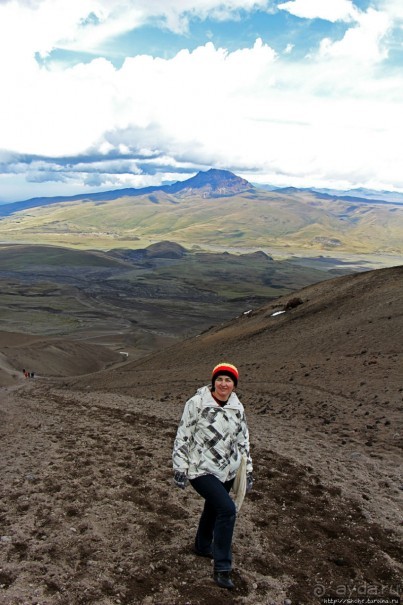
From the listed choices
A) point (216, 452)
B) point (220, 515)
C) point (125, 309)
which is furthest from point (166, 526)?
point (125, 309)

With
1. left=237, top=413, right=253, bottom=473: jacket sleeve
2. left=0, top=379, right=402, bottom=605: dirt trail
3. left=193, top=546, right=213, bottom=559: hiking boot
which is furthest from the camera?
left=193, top=546, right=213, bottom=559: hiking boot

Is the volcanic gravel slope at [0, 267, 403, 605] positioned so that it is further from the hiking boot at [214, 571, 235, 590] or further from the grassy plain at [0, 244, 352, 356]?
the grassy plain at [0, 244, 352, 356]

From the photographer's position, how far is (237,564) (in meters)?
7.37

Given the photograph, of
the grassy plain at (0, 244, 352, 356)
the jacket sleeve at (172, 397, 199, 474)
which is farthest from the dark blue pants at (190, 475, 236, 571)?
the grassy plain at (0, 244, 352, 356)

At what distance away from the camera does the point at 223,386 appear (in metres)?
6.80

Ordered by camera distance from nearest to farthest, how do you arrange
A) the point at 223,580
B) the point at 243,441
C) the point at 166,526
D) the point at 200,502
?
1. the point at 223,580
2. the point at 243,441
3. the point at 166,526
4. the point at 200,502

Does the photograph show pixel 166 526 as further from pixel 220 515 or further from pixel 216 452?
pixel 216 452

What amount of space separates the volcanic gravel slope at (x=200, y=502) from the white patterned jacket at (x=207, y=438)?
5.37 feet

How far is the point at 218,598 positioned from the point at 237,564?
1.10 meters

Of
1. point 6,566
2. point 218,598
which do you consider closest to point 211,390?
point 218,598

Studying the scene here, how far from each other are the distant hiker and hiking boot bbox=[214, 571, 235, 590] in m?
0.01

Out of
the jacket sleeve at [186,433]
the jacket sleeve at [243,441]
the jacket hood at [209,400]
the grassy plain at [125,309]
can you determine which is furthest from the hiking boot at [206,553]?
the grassy plain at [125,309]

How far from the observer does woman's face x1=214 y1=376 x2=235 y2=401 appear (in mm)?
6805

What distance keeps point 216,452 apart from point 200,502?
152 inches
